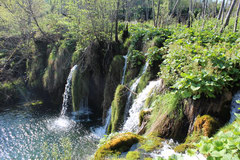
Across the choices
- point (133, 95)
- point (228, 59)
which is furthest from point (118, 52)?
point (228, 59)

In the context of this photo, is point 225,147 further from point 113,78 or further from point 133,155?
point 113,78

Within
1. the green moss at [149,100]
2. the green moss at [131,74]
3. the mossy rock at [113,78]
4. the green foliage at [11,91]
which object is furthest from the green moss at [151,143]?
the green foliage at [11,91]

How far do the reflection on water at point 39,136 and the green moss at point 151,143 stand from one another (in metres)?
3.64

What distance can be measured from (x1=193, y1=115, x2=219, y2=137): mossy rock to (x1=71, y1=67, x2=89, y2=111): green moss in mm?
8341

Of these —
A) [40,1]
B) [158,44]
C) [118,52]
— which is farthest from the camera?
[40,1]

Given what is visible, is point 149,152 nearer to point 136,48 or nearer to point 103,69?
point 136,48

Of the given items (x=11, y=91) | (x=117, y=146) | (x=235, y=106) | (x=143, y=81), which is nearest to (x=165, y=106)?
(x=235, y=106)

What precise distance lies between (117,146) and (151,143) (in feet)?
2.38

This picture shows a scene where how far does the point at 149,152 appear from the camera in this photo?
3123mm

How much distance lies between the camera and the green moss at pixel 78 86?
10492 mm

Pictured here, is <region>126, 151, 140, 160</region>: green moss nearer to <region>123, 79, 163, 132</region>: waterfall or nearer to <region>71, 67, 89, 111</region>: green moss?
<region>123, 79, 163, 132</region>: waterfall

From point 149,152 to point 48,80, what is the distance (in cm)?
1225

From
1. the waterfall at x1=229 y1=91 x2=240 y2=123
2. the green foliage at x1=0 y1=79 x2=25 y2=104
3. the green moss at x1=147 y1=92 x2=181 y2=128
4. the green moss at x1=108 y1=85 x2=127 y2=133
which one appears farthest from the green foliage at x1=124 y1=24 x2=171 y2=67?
the green foliage at x1=0 y1=79 x2=25 y2=104

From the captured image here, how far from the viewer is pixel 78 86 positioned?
34.6 ft
